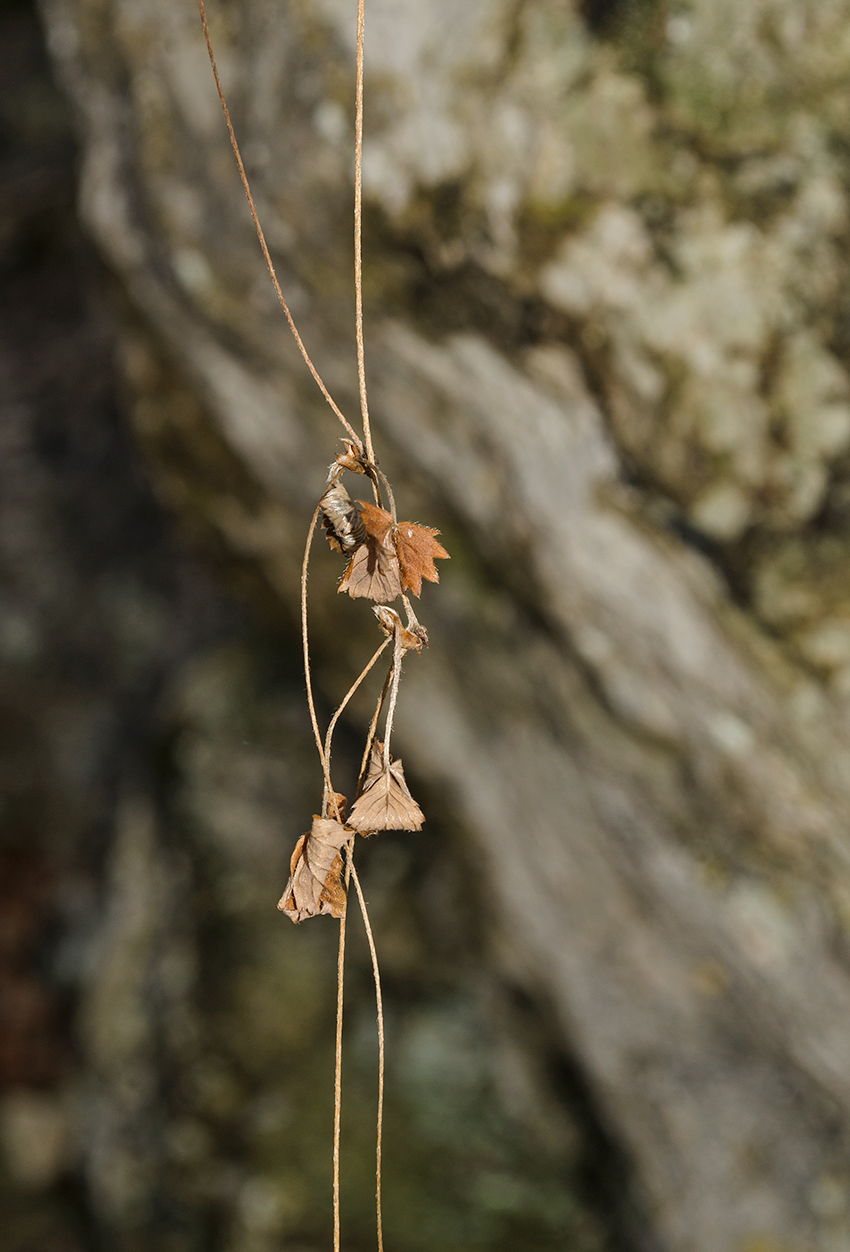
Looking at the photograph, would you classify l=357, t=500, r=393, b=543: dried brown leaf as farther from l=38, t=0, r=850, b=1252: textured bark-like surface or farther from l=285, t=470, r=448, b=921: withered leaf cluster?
l=38, t=0, r=850, b=1252: textured bark-like surface

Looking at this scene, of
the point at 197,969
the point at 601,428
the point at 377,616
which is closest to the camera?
the point at 377,616

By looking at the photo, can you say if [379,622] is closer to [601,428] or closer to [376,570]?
[376,570]

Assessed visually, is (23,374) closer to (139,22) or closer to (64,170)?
(64,170)

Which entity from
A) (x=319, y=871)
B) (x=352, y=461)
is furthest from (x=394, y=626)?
(x=319, y=871)

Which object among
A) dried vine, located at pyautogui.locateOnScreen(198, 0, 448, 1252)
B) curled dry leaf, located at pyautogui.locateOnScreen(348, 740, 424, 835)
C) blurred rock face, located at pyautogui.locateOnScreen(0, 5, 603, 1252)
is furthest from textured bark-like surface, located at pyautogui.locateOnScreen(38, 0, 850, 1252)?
curled dry leaf, located at pyautogui.locateOnScreen(348, 740, 424, 835)

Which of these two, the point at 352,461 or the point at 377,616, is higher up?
the point at 352,461

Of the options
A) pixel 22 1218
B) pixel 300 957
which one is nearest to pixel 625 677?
pixel 300 957
